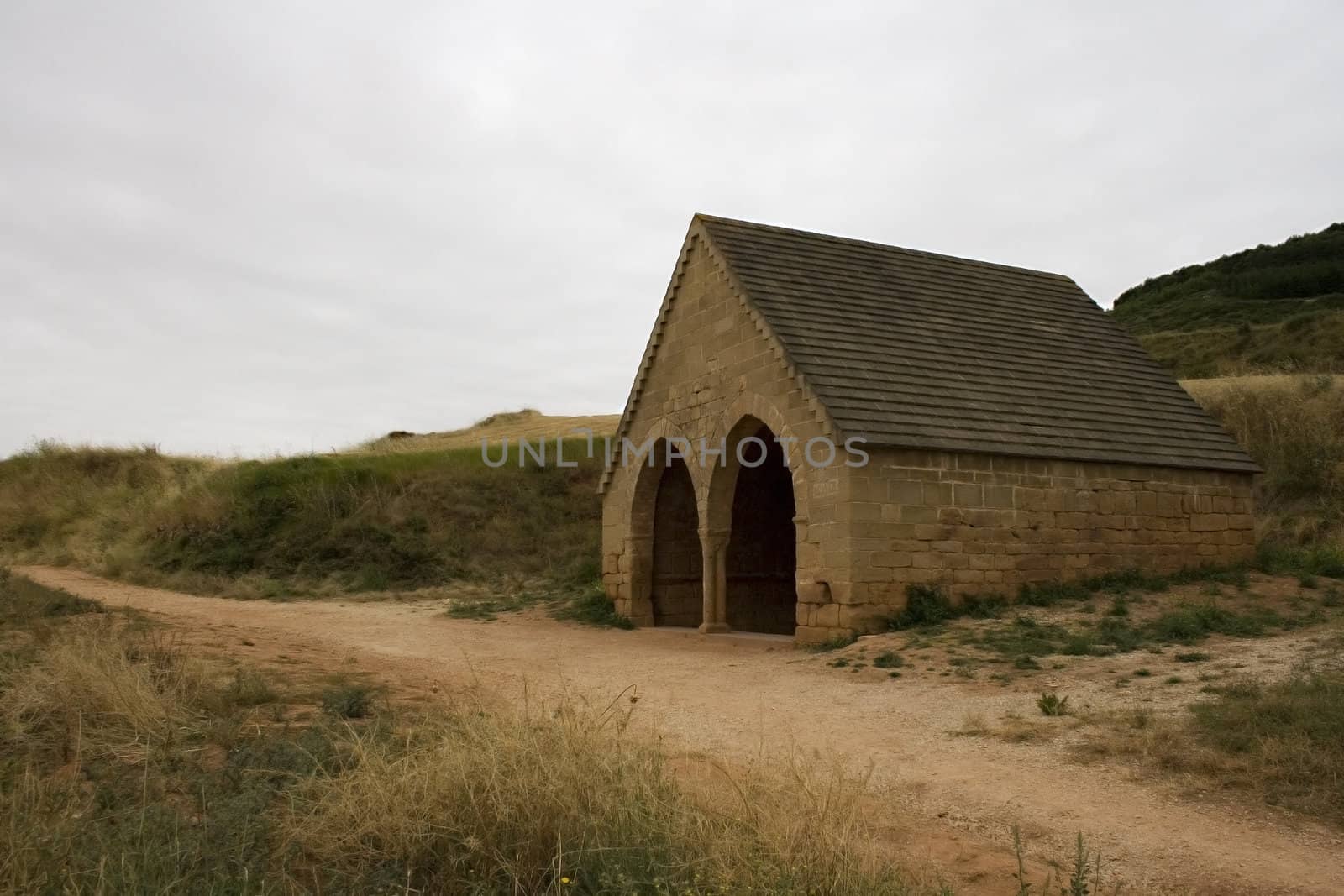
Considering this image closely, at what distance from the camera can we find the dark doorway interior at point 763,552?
19172mm

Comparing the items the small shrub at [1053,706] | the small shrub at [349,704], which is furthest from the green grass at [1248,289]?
the small shrub at [349,704]

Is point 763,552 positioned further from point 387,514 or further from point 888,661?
point 387,514

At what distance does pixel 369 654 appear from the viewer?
1180 centimetres

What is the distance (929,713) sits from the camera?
859 centimetres

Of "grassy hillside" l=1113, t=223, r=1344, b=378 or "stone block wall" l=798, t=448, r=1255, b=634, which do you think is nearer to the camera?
"stone block wall" l=798, t=448, r=1255, b=634

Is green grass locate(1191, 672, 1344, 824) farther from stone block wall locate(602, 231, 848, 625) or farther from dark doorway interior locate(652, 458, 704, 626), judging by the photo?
dark doorway interior locate(652, 458, 704, 626)

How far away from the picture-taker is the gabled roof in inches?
552

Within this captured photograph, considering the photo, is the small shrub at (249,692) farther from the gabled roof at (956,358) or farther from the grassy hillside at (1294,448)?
the grassy hillside at (1294,448)

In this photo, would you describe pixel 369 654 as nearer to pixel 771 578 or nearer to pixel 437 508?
pixel 771 578

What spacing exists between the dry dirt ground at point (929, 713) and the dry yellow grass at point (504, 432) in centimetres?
1842

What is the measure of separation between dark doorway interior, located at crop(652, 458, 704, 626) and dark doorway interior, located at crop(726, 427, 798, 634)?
92cm

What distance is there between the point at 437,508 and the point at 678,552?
9.57m

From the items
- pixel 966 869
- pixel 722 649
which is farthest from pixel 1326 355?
pixel 966 869

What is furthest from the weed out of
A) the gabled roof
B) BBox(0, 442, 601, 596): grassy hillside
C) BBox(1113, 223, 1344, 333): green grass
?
BBox(1113, 223, 1344, 333): green grass
